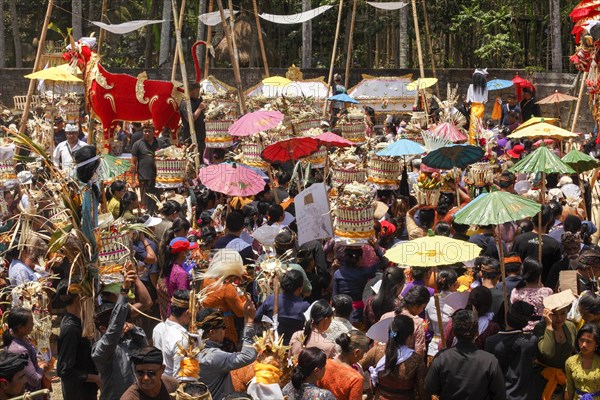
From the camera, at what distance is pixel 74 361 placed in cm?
573

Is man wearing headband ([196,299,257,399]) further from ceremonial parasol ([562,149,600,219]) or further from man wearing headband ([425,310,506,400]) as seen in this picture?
ceremonial parasol ([562,149,600,219])

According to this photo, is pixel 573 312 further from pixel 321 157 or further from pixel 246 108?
pixel 246 108

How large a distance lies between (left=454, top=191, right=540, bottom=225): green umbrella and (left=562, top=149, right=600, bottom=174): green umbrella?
2325 mm

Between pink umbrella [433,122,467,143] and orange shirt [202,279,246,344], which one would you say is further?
pink umbrella [433,122,467,143]

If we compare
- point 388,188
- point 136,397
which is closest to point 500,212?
point 136,397

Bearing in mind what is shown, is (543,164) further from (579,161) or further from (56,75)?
(56,75)

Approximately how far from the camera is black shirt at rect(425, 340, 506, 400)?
5367 millimetres

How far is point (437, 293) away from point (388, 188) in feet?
13.4

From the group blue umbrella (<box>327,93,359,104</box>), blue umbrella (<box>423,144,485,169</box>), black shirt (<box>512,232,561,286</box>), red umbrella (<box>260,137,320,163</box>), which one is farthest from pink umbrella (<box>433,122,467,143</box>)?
blue umbrella (<box>327,93,359,104</box>)

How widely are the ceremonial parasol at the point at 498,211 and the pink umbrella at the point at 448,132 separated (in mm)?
4542

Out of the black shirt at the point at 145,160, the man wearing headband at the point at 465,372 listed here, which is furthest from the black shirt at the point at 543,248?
the black shirt at the point at 145,160

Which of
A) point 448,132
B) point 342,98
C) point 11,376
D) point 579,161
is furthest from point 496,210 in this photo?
point 342,98

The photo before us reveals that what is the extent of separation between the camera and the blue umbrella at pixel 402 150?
998 centimetres

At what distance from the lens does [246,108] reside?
13.5 metres
